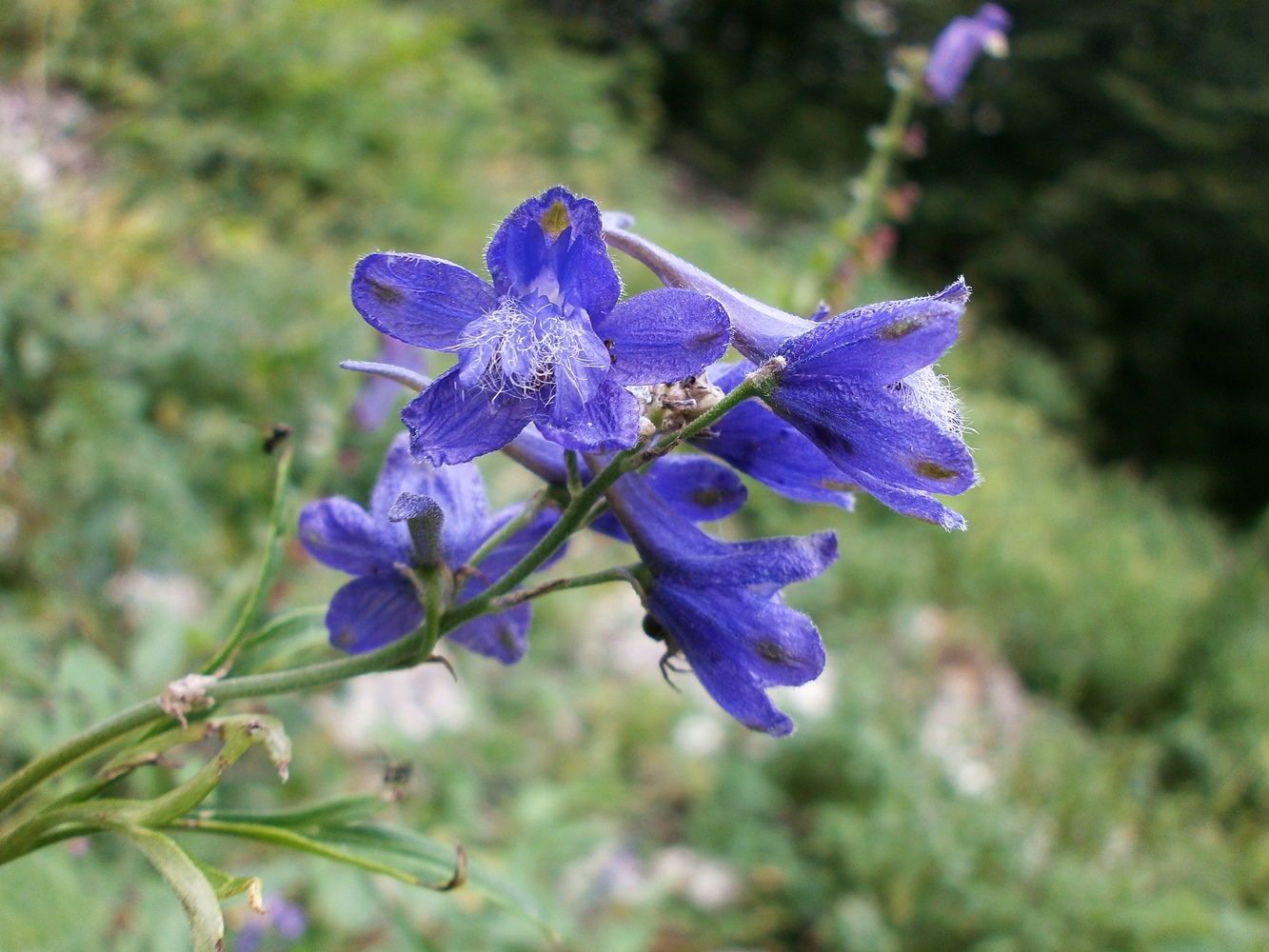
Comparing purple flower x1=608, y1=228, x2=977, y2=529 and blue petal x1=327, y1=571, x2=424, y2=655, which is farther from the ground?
purple flower x1=608, y1=228, x2=977, y2=529

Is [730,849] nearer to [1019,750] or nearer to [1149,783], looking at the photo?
[1019,750]

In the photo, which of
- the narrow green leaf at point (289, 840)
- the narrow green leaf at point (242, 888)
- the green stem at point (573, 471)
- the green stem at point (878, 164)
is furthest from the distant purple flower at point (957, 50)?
the narrow green leaf at point (242, 888)

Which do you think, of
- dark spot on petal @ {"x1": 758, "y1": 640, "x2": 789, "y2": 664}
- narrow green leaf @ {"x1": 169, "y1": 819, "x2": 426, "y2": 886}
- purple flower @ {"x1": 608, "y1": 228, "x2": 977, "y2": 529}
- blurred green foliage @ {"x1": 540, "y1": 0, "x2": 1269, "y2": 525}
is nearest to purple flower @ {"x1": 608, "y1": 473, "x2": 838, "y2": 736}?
dark spot on petal @ {"x1": 758, "y1": 640, "x2": 789, "y2": 664}

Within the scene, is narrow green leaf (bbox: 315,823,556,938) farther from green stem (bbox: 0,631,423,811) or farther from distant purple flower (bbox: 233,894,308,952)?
distant purple flower (bbox: 233,894,308,952)

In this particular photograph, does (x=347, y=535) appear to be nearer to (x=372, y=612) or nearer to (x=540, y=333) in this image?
(x=372, y=612)

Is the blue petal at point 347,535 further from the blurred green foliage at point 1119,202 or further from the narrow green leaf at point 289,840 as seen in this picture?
the blurred green foliage at point 1119,202

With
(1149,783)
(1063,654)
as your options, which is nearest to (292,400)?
Answer: (1149,783)

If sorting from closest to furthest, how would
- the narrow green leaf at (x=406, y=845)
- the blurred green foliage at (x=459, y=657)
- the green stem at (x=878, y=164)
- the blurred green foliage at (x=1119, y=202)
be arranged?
the narrow green leaf at (x=406, y=845) → the blurred green foliage at (x=459, y=657) → the green stem at (x=878, y=164) → the blurred green foliage at (x=1119, y=202)
